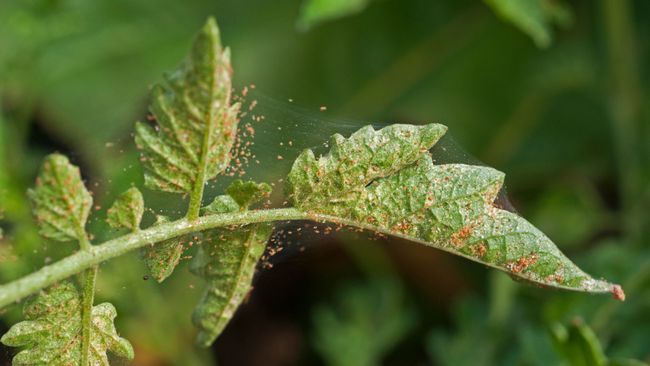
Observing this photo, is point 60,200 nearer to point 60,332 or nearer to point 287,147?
point 60,332

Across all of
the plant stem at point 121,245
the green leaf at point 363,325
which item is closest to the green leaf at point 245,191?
the plant stem at point 121,245

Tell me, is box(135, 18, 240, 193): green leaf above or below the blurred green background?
below

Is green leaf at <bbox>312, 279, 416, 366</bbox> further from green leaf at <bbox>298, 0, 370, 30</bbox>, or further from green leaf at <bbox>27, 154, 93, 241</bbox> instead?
green leaf at <bbox>27, 154, 93, 241</bbox>

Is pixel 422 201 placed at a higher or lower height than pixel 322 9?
Result: lower

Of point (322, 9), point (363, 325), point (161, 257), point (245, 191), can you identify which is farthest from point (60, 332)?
point (363, 325)

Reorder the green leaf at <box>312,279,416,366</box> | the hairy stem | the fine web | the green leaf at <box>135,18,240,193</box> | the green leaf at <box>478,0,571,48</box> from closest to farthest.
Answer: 1. the green leaf at <box>135,18,240,193</box>
2. the hairy stem
3. the fine web
4. the green leaf at <box>478,0,571,48</box>
5. the green leaf at <box>312,279,416,366</box>

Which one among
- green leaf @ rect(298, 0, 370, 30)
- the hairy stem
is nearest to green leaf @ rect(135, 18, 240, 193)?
the hairy stem
